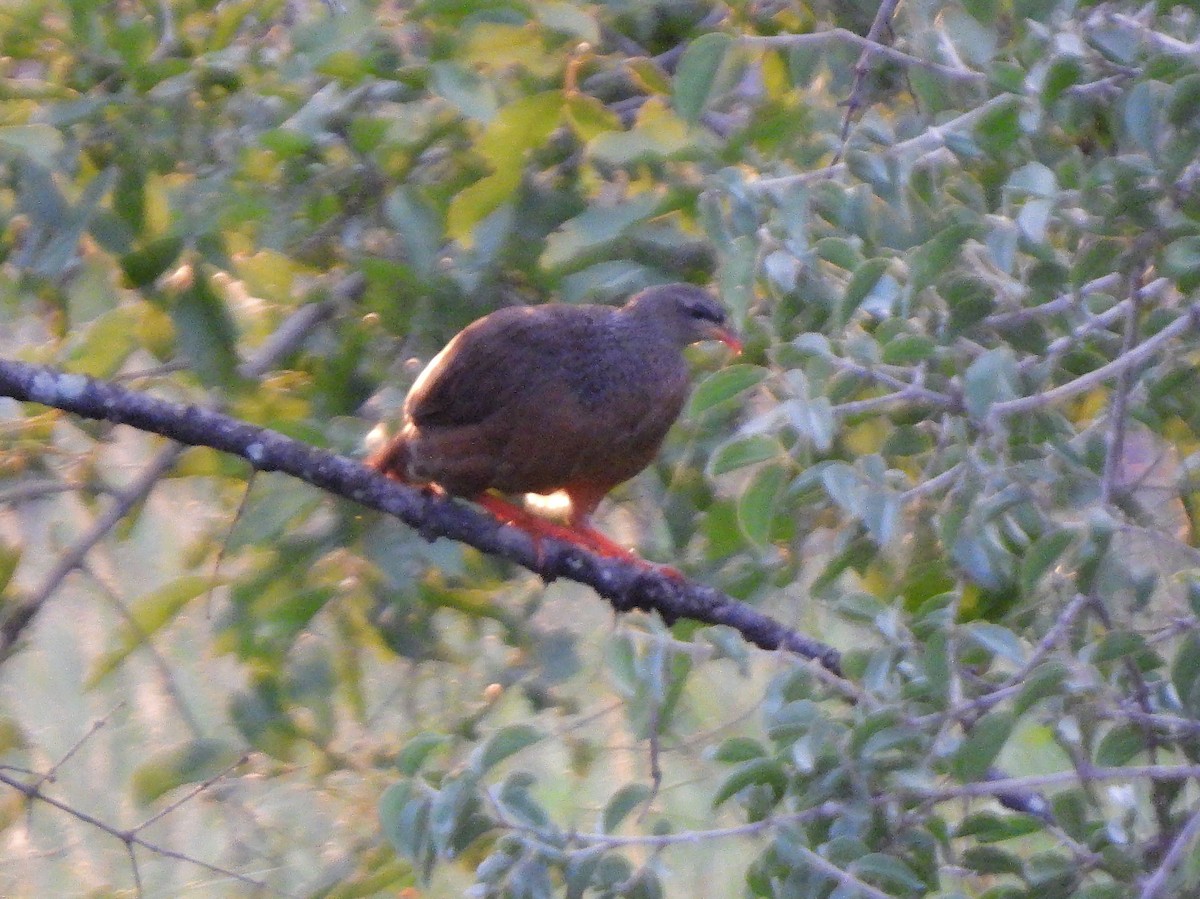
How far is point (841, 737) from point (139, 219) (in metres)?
1.84

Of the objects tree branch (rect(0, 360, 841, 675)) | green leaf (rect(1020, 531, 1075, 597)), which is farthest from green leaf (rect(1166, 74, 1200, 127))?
tree branch (rect(0, 360, 841, 675))

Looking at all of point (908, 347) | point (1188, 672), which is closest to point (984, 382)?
point (908, 347)

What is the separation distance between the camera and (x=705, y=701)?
4.59 meters

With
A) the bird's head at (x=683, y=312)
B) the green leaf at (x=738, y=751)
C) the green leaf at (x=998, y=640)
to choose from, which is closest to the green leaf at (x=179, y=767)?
the bird's head at (x=683, y=312)

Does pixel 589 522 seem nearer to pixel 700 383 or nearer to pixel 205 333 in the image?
pixel 205 333

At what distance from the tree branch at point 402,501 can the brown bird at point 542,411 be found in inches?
7.4

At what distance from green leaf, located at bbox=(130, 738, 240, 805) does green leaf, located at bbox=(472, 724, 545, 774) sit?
1.24 meters

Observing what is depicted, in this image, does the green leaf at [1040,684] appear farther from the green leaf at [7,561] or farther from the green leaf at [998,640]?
the green leaf at [7,561]

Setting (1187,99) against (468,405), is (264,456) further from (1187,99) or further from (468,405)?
(1187,99)

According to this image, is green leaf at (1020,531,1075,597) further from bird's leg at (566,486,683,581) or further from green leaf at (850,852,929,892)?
bird's leg at (566,486,683,581)

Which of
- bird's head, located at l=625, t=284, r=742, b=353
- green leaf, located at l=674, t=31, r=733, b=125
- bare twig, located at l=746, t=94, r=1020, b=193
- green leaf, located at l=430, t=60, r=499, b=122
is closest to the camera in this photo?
bare twig, located at l=746, t=94, r=1020, b=193

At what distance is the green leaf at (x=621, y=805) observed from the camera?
2.25m

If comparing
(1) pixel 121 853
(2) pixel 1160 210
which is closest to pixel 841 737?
(2) pixel 1160 210

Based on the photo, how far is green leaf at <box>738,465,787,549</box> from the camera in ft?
7.01
